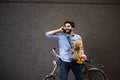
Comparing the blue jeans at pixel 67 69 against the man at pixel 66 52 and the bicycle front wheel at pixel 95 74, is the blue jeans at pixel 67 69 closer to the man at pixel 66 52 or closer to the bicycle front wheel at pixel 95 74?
the man at pixel 66 52

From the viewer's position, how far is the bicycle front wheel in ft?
23.4

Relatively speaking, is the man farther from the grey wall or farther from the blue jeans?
the grey wall

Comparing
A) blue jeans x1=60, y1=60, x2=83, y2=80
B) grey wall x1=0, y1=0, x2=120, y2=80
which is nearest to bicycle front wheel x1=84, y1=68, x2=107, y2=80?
blue jeans x1=60, y1=60, x2=83, y2=80

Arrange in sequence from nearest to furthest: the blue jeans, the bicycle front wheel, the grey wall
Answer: the blue jeans
the bicycle front wheel
the grey wall

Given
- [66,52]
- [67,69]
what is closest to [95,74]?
[67,69]

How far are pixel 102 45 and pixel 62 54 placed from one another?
2.18m

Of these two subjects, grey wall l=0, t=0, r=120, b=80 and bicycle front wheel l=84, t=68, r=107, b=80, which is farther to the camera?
grey wall l=0, t=0, r=120, b=80

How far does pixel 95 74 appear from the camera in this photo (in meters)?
7.21

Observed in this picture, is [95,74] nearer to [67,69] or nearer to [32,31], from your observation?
[67,69]

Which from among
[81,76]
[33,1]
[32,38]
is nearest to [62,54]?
[81,76]

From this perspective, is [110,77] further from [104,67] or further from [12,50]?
[12,50]

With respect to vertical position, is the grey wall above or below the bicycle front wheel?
above

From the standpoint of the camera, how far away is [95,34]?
26.6ft

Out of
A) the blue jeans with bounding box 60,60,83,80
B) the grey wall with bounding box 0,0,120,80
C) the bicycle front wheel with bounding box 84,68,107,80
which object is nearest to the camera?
the blue jeans with bounding box 60,60,83,80
